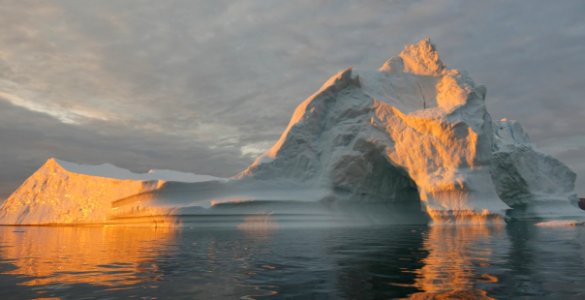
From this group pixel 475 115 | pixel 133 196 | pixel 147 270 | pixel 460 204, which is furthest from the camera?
pixel 133 196

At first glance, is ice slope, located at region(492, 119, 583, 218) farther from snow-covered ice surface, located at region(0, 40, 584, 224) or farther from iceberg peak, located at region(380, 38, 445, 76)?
iceberg peak, located at region(380, 38, 445, 76)

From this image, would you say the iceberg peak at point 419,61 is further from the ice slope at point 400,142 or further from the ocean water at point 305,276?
the ocean water at point 305,276

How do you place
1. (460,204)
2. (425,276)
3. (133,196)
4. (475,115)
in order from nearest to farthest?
(425,276) < (460,204) < (475,115) < (133,196)

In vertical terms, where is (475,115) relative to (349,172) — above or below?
above

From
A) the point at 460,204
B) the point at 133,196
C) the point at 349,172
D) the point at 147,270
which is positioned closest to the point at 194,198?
the point at 133,196

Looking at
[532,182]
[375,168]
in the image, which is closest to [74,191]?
[375,168]

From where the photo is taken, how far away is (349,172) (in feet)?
102

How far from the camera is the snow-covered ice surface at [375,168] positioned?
89.2 feet

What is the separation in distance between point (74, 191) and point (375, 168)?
1059 inches

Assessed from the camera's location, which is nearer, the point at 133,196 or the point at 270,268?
the point at 270,268

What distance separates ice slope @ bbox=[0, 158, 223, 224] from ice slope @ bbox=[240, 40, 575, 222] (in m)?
9.41

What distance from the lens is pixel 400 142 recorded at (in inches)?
1158

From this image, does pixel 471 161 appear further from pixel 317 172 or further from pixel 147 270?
pixel 147 270

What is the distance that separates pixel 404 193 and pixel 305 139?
1007 centimetres
